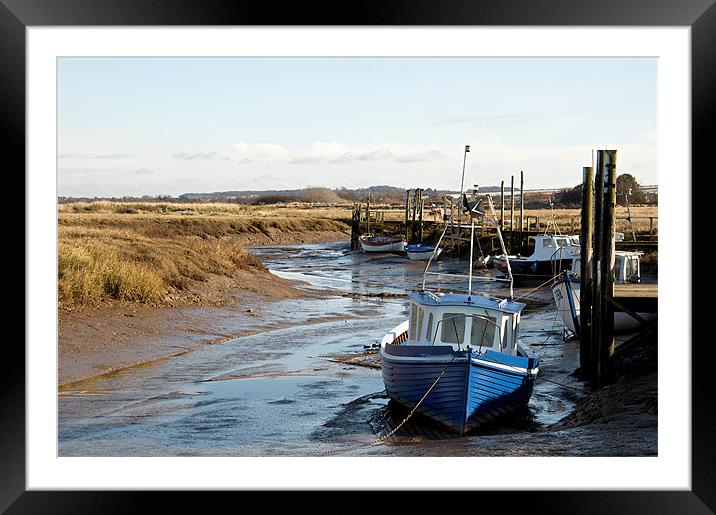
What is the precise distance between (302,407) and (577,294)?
27.8 feet

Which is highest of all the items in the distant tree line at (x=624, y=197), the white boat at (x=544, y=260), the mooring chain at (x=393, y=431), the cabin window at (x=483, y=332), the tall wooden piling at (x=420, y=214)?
the distant tree line at (x=624, y=197)

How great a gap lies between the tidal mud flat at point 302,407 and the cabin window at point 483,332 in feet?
3.56

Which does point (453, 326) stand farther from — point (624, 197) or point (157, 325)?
point (624, 197)

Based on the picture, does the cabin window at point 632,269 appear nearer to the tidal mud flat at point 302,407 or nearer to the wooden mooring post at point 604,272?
the tidal mud flat at point 302,407

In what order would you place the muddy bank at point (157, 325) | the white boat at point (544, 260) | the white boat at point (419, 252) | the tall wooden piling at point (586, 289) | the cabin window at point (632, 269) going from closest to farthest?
the tall wooden piling at point (586, 289) → the muddy bank at point (157, 325) → the cabin window at point (632, 269) → the white boat at point (544, 260) → the white boat at point (419, 252)

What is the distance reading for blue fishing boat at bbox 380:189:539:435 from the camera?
462 inches

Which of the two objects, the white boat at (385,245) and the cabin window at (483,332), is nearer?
the cabin window at (483,332)

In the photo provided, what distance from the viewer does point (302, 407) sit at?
1358 centimetres

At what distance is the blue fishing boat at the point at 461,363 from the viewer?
11.7 meters

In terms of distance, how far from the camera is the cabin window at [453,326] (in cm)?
1251

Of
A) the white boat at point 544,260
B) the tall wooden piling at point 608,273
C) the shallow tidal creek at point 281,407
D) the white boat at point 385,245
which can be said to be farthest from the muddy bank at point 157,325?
the white boat at point 385,245

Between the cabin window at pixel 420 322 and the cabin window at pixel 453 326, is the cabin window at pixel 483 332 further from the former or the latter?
the cabin window at pixel 420 322

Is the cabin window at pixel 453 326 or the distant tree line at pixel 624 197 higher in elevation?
the distant tree line at pixel 624 197

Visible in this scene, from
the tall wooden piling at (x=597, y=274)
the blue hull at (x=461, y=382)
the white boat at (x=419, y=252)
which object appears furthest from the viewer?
the white boat at (x=419, y=252)
